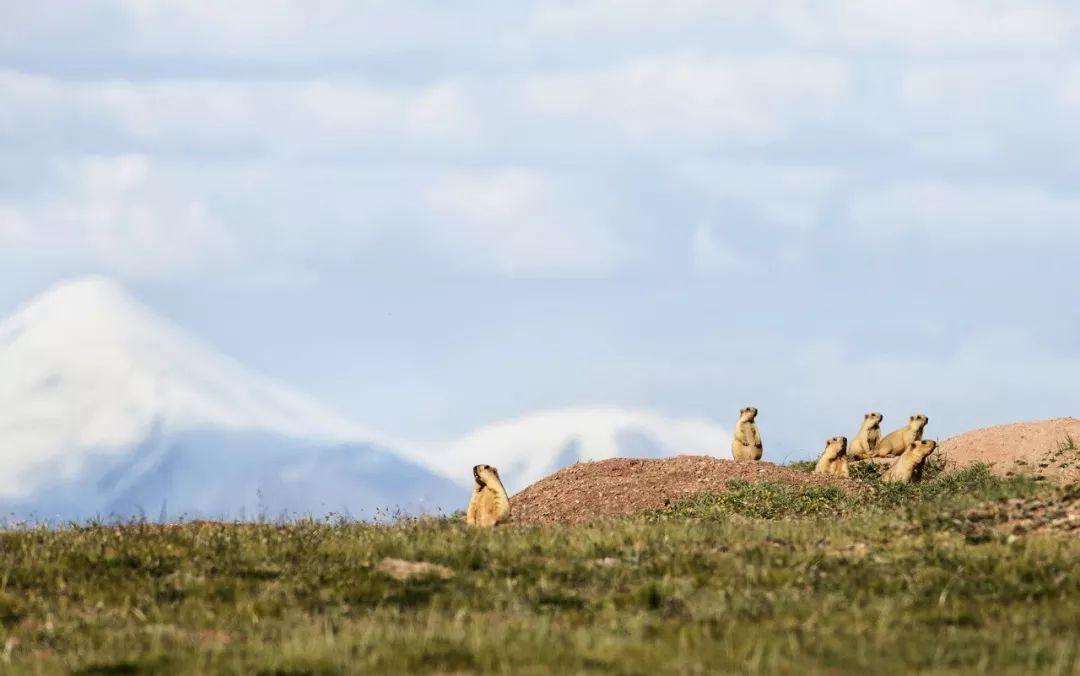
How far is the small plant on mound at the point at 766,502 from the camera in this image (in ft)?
90.1

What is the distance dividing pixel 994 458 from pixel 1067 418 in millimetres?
3010

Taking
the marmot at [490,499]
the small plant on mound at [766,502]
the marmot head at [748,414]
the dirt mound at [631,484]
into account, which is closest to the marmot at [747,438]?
the marmot head at [748,414]

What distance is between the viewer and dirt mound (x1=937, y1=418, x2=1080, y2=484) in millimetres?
33750

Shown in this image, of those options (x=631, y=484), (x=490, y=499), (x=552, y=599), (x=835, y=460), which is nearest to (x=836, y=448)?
(x=835, y=460)

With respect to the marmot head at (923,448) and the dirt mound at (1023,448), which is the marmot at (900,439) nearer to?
the dirt mound at (1023,448)

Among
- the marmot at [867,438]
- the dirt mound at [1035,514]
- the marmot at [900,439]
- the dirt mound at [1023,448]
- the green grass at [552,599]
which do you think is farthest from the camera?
the marmot at [867,438]

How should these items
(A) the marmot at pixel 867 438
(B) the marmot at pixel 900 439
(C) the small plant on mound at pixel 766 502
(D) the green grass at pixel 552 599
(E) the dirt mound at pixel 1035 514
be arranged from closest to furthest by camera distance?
(D) the green grass at pixel 552 599
(E) the dirt mound at pixel 1035 514
(C) the small plant on mound at pixel 766 502
(B) the marmot at pixel 900 439
(A) the marmot at pixel 867 438

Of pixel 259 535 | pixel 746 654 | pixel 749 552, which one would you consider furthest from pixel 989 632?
pixel 259 535

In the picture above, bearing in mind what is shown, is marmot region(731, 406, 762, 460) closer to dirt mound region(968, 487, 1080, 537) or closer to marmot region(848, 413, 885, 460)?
marmot region(848, 413, 885, 460)

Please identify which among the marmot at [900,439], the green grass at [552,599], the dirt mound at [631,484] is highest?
the marmot at [900,439]

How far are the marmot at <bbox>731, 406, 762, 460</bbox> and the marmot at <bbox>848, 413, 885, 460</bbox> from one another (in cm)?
238

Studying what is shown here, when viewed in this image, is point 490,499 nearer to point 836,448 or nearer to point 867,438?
point 836,448

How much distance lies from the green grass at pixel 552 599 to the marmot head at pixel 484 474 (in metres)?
2.38

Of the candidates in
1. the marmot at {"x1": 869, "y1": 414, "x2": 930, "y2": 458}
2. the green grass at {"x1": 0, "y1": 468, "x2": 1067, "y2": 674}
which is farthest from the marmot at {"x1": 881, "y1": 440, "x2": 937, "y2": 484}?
the green grass at {"x1": 0, "y1": 468, "x2": 1067, "y2": 674}
